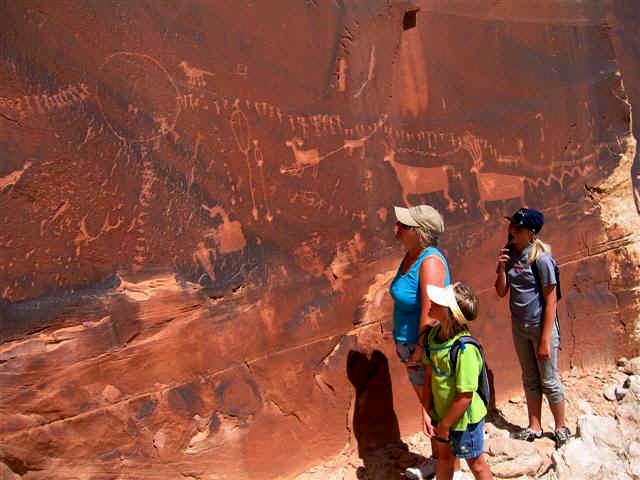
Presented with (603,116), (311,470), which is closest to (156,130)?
(311,470)

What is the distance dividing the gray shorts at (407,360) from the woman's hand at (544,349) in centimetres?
73

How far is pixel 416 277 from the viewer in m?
2.75

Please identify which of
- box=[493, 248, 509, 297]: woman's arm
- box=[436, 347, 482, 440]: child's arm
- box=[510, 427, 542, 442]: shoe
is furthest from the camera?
box=[510, 427, 542, 442]: shoe

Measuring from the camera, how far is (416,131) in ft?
12.0

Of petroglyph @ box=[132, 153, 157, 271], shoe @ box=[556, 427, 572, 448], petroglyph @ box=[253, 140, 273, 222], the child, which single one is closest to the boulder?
shoe @ box=[556, 427, 572, 448]

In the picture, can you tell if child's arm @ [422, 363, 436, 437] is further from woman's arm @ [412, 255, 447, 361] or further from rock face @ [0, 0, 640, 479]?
rock face @ [0, 0, 640, 479]

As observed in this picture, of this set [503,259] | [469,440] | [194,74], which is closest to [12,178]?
[194,74]

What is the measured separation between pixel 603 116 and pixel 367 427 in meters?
2.88

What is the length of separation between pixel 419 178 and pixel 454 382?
1504 millimetres

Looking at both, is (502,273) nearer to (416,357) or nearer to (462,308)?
Result: (416,357)

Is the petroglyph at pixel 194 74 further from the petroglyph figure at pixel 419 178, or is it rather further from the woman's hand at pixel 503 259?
the woman's hand at pixel 503 259

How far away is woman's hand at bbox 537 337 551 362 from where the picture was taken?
3215mm

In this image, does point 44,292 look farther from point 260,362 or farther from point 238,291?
point 260,362

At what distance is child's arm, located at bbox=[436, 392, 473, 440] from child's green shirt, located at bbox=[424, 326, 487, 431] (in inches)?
1.1
